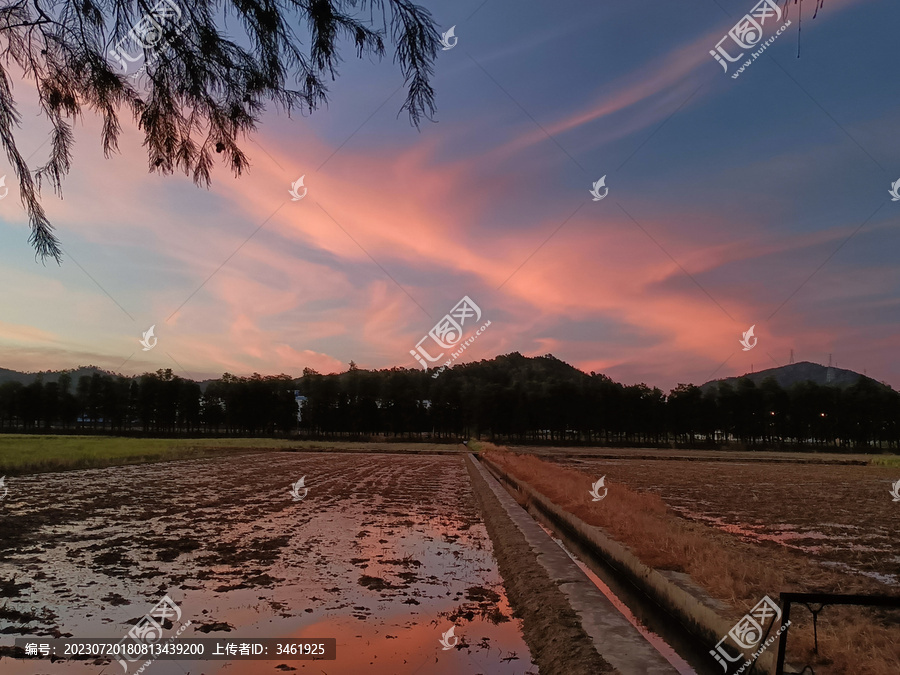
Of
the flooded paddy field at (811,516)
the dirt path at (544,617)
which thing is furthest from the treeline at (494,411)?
the dirt path at (544,617)

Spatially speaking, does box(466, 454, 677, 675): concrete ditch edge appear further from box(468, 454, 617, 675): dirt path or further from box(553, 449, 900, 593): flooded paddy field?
box(553, 449, 900, 593): flooded paddy field

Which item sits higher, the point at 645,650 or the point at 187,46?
the point at 187,46

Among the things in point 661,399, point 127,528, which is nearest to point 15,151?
point 127,528

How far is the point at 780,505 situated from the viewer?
1848cm

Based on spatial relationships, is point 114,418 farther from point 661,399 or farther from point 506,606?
point 506,606

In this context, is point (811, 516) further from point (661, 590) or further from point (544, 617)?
point (544, 617)

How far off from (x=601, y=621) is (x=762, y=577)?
2.45 m

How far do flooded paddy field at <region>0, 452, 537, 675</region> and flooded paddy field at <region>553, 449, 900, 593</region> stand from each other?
18.3 feet

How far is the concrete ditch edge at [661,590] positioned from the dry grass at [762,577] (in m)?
0.18

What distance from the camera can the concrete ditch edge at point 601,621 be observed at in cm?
480

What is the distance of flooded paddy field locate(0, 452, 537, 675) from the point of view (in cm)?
534

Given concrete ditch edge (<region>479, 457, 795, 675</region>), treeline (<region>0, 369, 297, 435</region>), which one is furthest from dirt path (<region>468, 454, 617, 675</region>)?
treeline (<region>0, 369, 297, 435</region>)

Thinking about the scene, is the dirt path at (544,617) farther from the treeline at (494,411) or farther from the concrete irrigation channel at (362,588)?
the treeline at (494,411)

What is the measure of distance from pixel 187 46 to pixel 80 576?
7.29 metres
